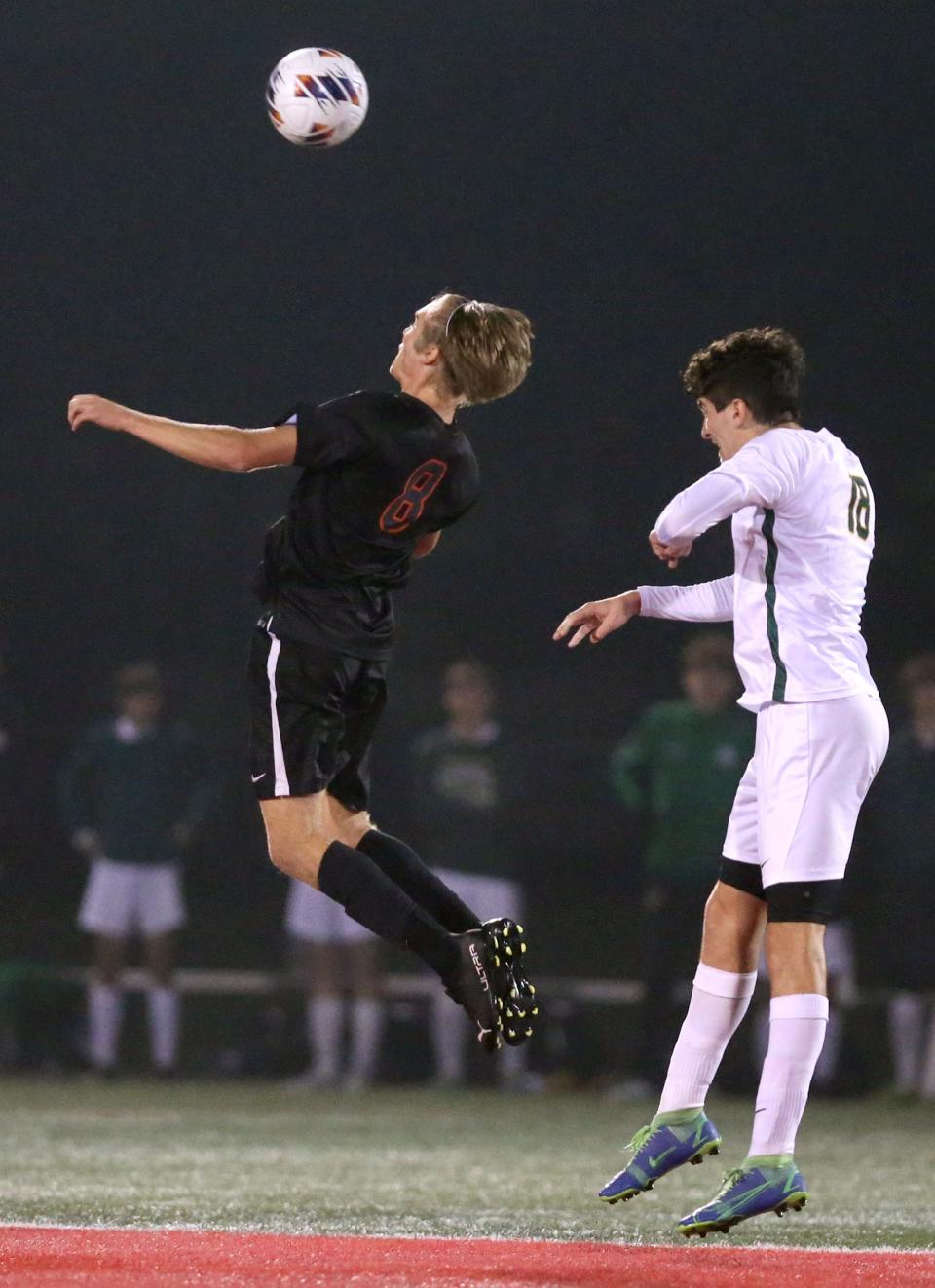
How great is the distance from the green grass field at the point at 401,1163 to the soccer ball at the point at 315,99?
2982mm

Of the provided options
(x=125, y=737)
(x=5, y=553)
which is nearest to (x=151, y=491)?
(x=5, y=553)

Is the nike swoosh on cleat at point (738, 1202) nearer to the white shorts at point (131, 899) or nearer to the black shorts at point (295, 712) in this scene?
the black shorts at point (295, 712)

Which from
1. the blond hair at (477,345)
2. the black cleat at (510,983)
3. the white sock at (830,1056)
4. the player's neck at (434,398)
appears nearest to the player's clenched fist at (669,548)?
the blond hair at (477,345)

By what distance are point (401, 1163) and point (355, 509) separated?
2.92 metres

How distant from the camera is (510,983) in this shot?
440cm

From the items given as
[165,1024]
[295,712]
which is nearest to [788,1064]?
[295,712]

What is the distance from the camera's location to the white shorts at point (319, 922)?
980 cm

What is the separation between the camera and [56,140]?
1472cm

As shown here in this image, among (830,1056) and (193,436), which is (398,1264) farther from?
(830,1056)

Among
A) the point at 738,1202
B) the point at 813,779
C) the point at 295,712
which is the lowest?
the point at 738,1202

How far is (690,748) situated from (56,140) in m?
8.21

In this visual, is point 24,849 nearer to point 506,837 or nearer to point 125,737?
point 125,737

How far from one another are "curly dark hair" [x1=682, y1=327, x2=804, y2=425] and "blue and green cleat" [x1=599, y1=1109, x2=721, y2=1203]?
1616 mm

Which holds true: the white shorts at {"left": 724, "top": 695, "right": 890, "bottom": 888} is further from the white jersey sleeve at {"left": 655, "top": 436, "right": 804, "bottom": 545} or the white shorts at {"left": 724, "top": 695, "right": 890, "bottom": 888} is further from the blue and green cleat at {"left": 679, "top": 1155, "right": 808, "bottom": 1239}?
the blue and green cleat at {"left": 679, "top": 1155, "right": 808, "bottom": 1239}
